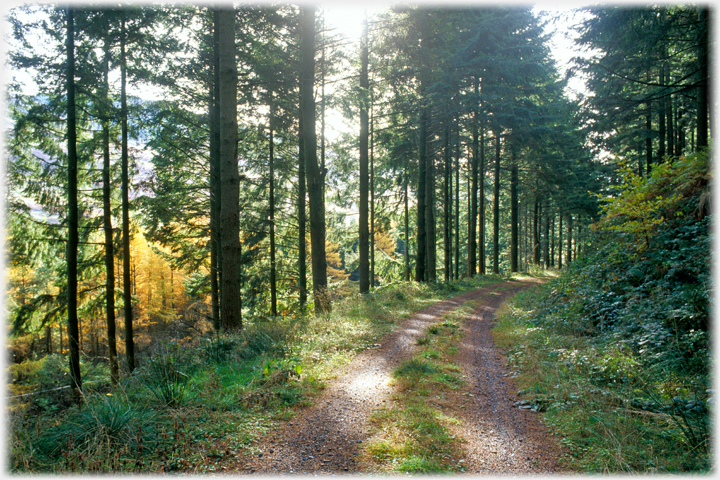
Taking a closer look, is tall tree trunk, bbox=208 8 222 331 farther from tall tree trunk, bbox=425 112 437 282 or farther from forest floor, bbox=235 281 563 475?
tall tree trunk, bbox=425 112 437 282

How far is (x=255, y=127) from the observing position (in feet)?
46.1

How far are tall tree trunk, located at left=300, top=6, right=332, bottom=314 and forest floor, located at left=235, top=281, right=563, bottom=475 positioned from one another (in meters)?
5.25

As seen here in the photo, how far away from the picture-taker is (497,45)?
15.4 meters

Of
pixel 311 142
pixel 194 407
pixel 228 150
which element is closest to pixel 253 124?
pixel 311 142

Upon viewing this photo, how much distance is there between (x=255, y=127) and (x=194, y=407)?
39.7ft

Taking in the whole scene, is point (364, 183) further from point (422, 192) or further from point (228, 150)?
point (228, 150)

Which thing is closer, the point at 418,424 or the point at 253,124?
the point at 418,424

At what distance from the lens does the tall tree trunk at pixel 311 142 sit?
10.9m

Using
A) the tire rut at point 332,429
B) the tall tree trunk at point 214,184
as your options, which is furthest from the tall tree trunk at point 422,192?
the tire rut at point 332,429

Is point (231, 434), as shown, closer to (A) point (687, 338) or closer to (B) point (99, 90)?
(A) point (687, 338)

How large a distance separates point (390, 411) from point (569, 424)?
1.93 m

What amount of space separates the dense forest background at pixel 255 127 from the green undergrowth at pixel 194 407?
1.48m

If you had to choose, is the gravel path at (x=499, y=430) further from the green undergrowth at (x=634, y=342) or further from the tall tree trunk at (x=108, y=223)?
the tall tree trunk at (x=108, y=223)

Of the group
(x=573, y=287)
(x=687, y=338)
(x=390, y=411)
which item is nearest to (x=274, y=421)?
(x=390, y=411)
